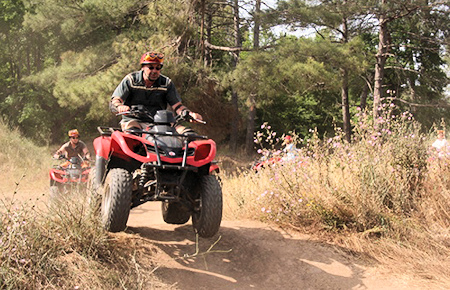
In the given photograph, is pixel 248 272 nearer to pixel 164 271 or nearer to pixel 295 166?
pixel 164 271

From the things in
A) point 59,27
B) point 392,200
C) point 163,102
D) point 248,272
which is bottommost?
point 248,272

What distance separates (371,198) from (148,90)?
3121 millimetres

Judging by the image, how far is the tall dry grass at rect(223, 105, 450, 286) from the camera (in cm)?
539

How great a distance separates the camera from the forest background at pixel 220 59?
12453mm

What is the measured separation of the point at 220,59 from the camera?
59.8 ft

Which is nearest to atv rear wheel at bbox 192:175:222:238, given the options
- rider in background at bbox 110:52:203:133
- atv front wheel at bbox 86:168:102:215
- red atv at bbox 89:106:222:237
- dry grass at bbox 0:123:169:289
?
red atv at bbox 89:106:222:237

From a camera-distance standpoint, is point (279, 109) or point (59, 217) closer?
point (59, 217)

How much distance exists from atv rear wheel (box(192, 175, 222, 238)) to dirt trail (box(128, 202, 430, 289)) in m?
0.36

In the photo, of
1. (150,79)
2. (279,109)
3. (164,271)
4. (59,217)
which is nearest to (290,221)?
(164,271)

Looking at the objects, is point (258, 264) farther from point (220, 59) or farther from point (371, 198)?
point (220, 59)

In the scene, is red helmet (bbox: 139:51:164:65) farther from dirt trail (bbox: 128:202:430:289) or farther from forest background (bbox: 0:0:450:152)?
forest background (bbox: 0:0:450:152)

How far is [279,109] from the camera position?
23469 millimetres

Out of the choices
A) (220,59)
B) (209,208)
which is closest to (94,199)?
(209,208)

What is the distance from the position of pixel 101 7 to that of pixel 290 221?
44.5ft
